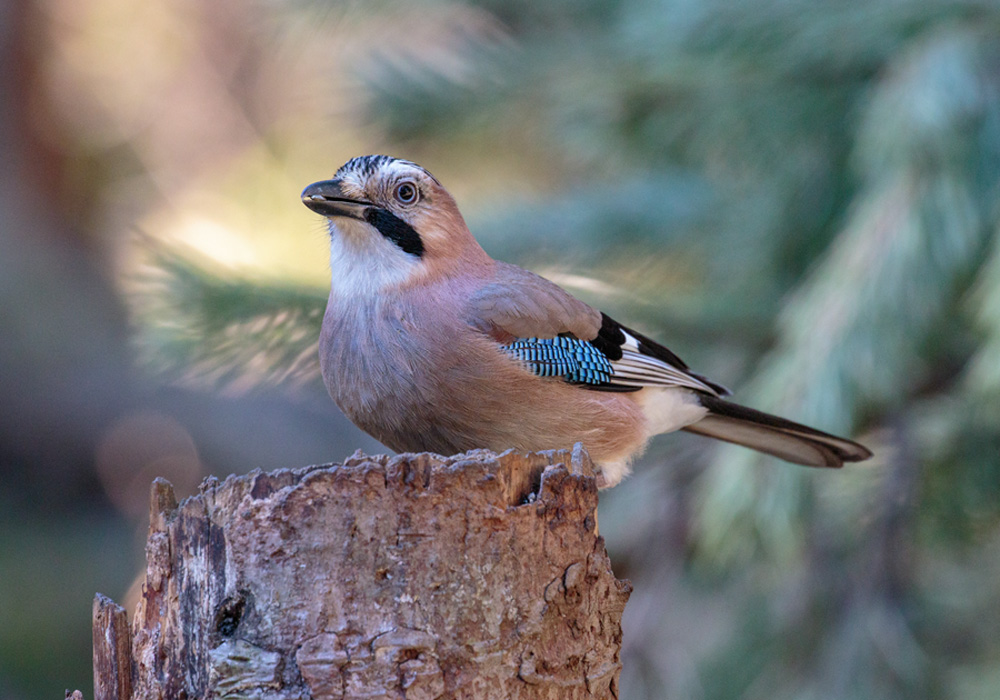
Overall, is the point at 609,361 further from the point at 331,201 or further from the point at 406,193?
the point at 331,201

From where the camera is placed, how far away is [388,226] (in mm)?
3426

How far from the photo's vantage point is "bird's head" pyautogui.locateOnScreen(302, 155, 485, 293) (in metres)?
3.31

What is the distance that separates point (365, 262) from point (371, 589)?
1.55 metres

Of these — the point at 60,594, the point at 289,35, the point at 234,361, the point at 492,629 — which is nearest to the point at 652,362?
the point at 234,361

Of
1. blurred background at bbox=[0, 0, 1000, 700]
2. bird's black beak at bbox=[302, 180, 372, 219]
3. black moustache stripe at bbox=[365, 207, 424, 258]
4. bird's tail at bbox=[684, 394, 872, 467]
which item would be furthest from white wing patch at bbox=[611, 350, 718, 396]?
bird's black beak at bbox=[302, 180, 372, 219]

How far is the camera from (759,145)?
495cm

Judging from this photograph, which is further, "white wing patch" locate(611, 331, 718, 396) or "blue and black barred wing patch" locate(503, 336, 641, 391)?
"white wing patch" locate(611, 331, 718, 396)

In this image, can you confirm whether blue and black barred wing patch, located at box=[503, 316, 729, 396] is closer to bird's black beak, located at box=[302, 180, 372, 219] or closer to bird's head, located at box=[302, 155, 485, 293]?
bird's head, located at box=[302, 155, 485, 293]

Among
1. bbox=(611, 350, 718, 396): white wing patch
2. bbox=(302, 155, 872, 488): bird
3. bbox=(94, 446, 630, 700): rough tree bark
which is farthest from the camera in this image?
bbox=(611, 350, 718, 396): white wing patch

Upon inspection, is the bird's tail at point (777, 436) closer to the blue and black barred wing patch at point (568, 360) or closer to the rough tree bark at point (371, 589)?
the blue and black barred wing patch at point (568, 360)

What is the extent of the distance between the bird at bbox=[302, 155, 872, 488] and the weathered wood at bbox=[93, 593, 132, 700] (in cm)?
101

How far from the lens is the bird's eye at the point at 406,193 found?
347 centimetres

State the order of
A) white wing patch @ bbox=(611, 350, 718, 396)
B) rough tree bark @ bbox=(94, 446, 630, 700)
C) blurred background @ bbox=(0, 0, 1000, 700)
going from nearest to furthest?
rough tree bark @ bbox=(94, 446, 630, 700) → white wing patch @ bbox=(611, 350, 718, 396) → blurred background @ bbox=(0, 0, 1000, 700)

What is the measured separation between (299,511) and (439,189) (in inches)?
69.7
